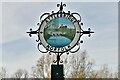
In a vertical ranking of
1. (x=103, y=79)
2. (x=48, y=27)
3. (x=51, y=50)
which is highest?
(x=48, y=27)

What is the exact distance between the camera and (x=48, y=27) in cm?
511

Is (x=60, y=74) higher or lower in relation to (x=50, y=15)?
lower

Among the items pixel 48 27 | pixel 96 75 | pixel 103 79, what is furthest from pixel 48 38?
pixel 103 79

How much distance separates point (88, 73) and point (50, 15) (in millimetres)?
16708

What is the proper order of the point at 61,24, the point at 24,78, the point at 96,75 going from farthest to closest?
1. the point at 24,78
2. the point at 96,75
3. the point at 61,24

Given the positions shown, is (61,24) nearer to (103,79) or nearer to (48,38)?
(48,38)

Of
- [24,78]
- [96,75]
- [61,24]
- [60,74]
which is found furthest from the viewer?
[24,78]

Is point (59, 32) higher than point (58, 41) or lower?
higher

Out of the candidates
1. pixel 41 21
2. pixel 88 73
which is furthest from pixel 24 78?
pixel 41 21

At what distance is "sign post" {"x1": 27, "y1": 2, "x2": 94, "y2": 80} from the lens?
16.5ft

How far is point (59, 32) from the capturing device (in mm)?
5000

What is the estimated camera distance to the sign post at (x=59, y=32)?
16.5 ft

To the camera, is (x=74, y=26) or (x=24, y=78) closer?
(x=74, y=26)

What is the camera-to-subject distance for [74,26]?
514cm
